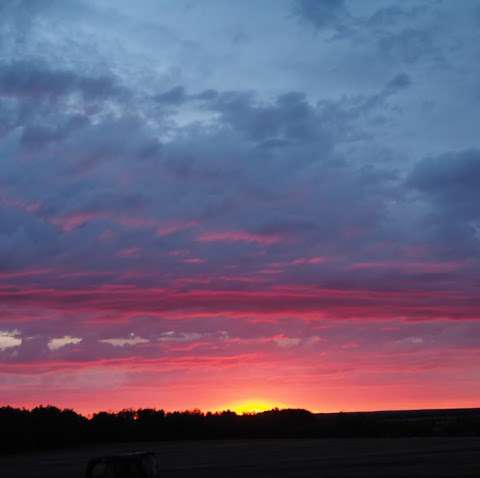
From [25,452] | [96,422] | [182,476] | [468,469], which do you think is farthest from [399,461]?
[96,422]

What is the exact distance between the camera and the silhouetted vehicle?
2202cm

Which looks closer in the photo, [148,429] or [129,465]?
[129,465]

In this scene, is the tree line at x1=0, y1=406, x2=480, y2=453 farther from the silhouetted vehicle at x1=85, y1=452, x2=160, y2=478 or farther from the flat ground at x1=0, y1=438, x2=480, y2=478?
the silhouetted vehicle at x1=85, y1=452, x2=160, y2=478

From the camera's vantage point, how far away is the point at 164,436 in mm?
73688

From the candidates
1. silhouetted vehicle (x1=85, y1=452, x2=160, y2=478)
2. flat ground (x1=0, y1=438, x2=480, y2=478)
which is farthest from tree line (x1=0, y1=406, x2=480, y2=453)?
silhouetted vehicle (x1=85, y1=452, x2=160, y2=478)

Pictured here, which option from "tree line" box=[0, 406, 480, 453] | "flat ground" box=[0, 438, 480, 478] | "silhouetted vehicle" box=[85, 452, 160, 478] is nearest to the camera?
"silhouetted vehicle" box=[85, 452, 160, 478]

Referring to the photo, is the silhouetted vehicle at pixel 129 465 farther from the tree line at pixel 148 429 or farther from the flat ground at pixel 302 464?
the tree line at pixel 148 429

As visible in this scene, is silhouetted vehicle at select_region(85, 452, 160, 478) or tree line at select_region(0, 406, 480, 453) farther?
tree line at select_region(0, 406, 480, 453)

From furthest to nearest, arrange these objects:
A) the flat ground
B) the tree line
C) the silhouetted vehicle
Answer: the tree line, the flat ground, the silhouetted vehicle

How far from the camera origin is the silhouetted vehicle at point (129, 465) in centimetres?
2202

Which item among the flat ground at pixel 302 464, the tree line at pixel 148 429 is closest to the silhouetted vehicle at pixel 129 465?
the flat ground at pixel 302 464

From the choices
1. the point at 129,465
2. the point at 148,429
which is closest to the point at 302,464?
the point at 129,465

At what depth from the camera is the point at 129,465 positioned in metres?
22.3

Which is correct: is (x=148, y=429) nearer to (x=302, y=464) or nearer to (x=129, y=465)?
(x=302, y=464)
